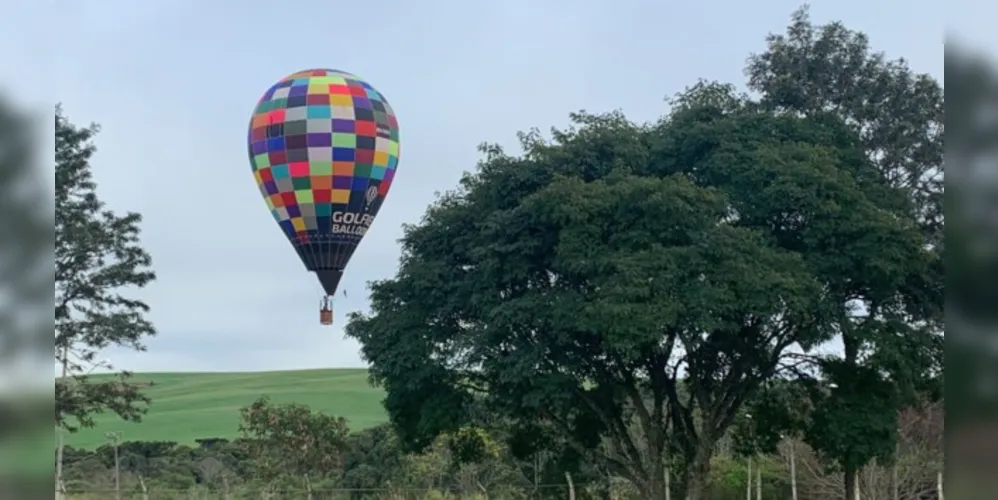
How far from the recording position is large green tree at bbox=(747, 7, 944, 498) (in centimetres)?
1755

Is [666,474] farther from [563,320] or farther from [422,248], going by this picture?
[422,248]

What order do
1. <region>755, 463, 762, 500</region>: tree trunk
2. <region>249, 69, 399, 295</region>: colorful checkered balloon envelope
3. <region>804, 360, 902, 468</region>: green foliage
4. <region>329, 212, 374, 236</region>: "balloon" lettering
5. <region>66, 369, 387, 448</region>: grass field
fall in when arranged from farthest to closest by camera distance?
<region>66, 369, 387, 448</region>: grass field, <region>329, 212, 374, 236</region>: "balloon" lettering, <region>755, 463, 762, 500</region>: tree trunk, <region>249, 69, 399, 295</region>: colorful checkered balloon envelope, <region>804, 360, 902, 468</region>: green foliage

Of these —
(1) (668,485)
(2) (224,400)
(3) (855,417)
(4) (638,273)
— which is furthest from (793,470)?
(2) (224,400)

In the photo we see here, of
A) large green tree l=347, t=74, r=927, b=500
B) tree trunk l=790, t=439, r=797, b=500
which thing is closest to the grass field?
tree trunk l=790, t=439, r=797, b=500

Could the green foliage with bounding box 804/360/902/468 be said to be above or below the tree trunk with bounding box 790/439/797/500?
above

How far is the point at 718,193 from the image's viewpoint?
1753cm

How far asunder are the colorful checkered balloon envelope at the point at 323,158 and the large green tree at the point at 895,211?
7672 millimetres

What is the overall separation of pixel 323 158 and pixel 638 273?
8.73 meters

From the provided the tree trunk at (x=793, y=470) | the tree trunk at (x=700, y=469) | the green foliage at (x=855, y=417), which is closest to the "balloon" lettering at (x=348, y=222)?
the tree trunk at (x=700, y=469)

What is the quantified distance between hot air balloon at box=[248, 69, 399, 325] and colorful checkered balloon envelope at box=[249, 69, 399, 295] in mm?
20

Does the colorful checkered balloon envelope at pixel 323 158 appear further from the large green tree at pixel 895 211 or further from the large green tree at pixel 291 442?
the large green tree at pixel 291 442

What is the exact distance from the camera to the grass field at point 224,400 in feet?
167

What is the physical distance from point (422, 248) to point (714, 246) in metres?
5.67

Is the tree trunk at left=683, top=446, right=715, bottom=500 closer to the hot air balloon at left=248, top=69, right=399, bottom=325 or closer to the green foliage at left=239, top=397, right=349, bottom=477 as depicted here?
the hot air balloon at left=248, top=69, right=399, bottom=325
